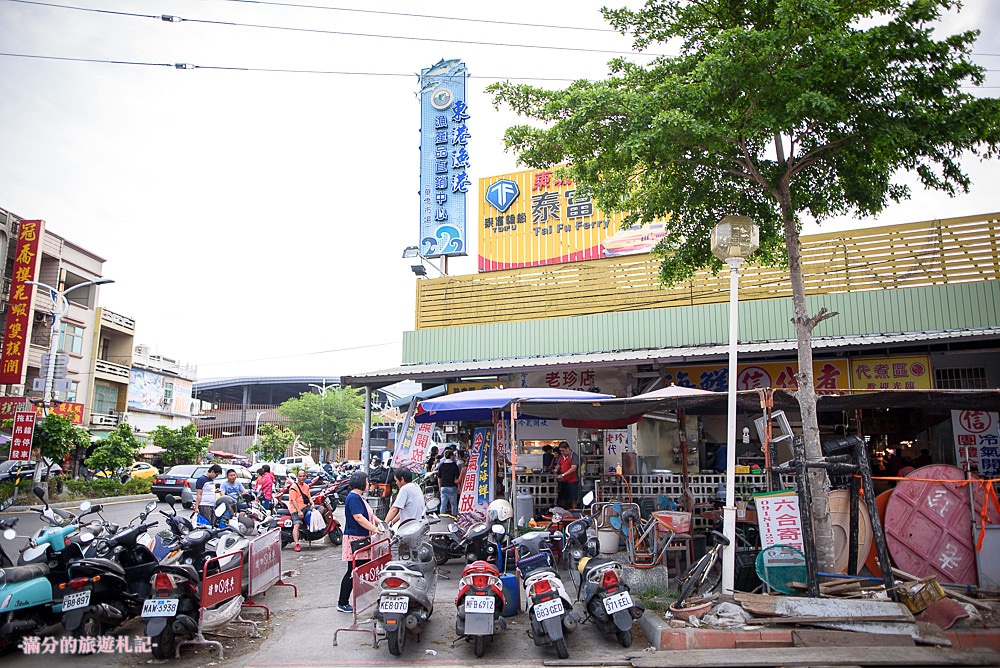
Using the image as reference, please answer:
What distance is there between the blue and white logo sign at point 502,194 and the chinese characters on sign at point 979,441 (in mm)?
11327

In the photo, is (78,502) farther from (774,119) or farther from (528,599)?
(774,119)

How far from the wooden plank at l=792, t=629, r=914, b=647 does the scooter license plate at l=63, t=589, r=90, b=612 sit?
6.58 metres

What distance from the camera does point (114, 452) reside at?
2378 cm

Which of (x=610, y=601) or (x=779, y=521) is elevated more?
(x=779, y=521)

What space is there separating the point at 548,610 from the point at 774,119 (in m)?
5.86

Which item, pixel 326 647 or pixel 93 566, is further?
pixel 326 647

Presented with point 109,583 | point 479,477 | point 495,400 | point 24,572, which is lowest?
point 109,583

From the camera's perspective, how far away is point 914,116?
746 cm

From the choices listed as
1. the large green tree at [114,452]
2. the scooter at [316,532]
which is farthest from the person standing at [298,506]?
the large green tree at [114,452]

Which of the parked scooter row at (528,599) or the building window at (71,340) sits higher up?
the building window at (71,340)

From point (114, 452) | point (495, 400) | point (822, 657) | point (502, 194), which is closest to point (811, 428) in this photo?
point (822, 657)

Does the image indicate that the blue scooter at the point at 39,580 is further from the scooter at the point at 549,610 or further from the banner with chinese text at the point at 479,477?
the banner with chinese text at the point at 479,477

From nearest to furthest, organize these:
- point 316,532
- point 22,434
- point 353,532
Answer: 1. point 353,532
2. point 316,532
3. point 22,434

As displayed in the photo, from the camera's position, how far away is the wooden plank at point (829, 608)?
245 inches
